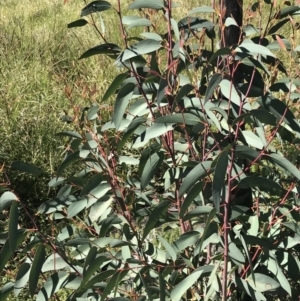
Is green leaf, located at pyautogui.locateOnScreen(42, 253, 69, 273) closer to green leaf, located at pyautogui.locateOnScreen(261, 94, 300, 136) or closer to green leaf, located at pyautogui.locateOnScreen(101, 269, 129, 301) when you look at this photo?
green leaf, located at pyautogui.locateOnScreen(101, 269, 129, 301)

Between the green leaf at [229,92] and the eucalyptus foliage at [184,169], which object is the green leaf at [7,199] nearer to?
the eucalyptus foliage at [184,169]

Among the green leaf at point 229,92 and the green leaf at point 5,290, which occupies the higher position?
the green leaf at point 229,92

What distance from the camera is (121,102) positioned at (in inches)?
63.9

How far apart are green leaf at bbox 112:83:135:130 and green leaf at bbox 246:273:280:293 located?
60cm

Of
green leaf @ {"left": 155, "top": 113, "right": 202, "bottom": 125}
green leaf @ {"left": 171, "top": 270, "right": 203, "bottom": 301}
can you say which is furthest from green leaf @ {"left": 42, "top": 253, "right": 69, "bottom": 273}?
green leaf @ {"left": 155, "top": 113, "right": 202, "bottom": 125}

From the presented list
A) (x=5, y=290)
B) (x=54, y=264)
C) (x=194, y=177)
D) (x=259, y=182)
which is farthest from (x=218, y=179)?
(x=5, y=290)

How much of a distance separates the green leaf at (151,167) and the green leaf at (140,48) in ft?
1.02

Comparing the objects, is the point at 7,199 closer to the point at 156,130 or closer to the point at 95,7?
the point at 156,130

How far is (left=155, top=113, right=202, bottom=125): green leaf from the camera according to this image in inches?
57.9

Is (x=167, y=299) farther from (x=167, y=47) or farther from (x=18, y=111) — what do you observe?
(x=18, y=111)

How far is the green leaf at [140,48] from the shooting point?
5.00 ft

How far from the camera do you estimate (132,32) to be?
5.64m

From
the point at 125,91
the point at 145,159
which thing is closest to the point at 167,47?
the point at 125,91

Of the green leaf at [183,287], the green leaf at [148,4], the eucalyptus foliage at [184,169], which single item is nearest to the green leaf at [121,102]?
the eucalyptus foliage at [184,169]
